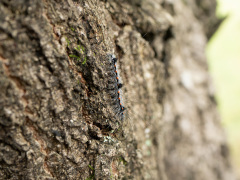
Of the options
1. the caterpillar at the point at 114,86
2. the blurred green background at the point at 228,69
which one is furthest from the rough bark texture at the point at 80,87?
the blurred green background at the point at 228,69

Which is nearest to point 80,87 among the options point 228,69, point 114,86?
point 114,86

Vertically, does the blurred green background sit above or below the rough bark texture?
above

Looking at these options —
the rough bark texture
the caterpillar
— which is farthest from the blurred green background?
the caterpillar

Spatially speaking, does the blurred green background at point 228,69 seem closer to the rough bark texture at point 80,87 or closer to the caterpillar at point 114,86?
the rough bark texture at point 80,87

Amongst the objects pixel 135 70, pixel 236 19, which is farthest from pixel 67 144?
pixel 236 19

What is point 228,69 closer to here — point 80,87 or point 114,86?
point 114,86

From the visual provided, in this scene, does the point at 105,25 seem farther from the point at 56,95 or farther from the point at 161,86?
the point at 161,86

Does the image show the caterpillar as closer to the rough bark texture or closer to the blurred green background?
the rough bark texture

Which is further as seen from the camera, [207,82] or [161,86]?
[207,82]
